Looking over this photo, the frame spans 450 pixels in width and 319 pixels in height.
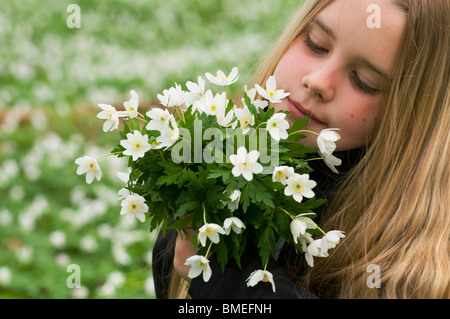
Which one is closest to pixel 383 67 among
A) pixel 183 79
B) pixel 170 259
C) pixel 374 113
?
pixel 374 113

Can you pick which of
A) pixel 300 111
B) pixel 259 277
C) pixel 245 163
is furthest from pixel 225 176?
pixel 300 111

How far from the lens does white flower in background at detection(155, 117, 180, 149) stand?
5.02 ft

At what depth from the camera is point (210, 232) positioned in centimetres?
151

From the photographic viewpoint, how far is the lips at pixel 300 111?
5.84 ft

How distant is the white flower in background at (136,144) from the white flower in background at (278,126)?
293 millimetres

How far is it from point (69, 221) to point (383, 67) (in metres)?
2.44

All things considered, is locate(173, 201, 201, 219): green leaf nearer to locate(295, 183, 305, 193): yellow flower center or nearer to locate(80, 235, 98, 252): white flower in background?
locate(295, 183, 305, 193): yellow flower center

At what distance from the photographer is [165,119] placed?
1.57 metres

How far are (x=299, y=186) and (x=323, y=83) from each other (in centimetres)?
33

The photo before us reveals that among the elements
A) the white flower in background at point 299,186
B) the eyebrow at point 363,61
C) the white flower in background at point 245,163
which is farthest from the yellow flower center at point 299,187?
the eyebrow at point 363,61

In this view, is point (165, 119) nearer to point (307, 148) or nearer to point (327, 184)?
point (307, 148)

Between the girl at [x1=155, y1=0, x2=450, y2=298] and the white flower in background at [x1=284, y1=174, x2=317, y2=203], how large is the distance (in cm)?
23
